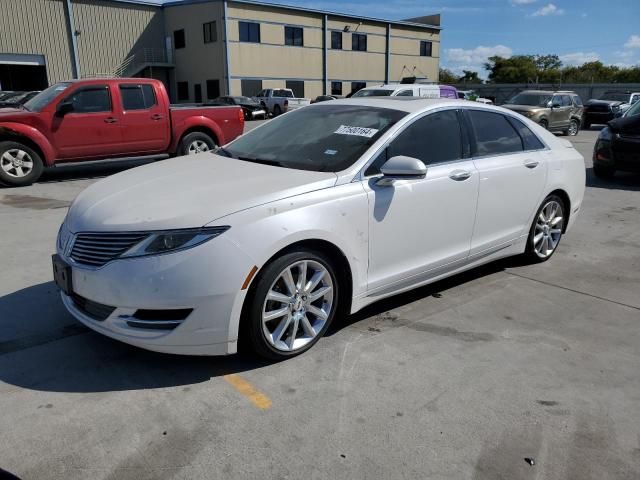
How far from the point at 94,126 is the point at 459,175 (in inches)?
296

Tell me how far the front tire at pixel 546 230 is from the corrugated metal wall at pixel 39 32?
126 feet

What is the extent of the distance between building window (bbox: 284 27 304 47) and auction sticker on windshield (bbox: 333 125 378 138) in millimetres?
40903

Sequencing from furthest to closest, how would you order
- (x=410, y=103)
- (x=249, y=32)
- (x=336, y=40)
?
(x=336, y=40)
(x=249, y=32)
(x=410, y=103)

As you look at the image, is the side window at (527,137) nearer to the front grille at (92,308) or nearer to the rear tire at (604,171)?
the front grille at (92,308)

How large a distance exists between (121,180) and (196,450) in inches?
80.8

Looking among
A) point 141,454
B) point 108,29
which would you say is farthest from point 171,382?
point 108,29

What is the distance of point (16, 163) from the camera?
9.20 m

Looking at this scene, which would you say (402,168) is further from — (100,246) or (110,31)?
(110,31)

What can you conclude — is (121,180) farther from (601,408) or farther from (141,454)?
(601,408)

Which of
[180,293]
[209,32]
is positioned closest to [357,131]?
[180,293]

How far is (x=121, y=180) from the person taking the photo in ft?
12.7

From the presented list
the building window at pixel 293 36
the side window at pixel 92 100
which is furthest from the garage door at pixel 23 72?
the side window at pixel 92 100

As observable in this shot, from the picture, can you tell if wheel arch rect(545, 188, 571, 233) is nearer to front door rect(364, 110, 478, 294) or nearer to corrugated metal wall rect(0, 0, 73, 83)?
front door rect(364, 110, 478, 294)

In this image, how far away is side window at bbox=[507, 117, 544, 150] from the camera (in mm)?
5020
